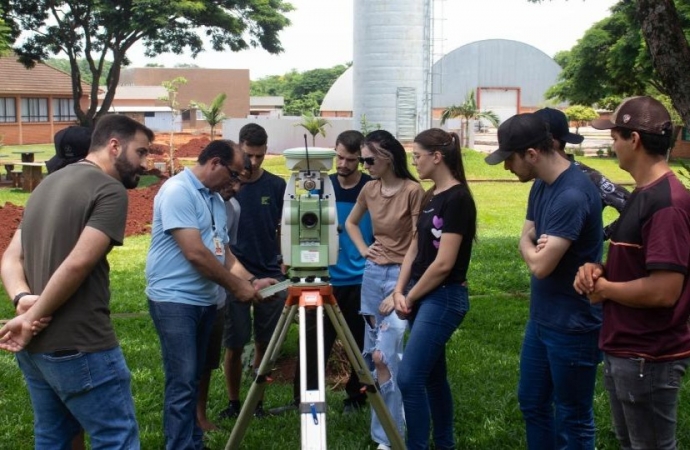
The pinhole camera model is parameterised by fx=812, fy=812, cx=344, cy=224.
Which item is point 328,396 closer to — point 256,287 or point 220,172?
point 256,287

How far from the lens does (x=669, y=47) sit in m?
5.40

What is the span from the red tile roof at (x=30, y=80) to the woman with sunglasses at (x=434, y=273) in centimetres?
4497

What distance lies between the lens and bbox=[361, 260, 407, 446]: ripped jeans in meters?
4.60

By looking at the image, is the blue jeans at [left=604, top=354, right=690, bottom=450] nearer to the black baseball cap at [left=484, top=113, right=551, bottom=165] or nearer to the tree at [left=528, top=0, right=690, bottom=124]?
the black baseball cap at [left=484, top=113, right=551, bottom=165]

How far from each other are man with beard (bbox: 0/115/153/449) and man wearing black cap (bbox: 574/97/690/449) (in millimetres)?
1874

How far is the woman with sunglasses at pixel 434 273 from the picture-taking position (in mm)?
4055

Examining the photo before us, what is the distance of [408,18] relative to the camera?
1439 inches

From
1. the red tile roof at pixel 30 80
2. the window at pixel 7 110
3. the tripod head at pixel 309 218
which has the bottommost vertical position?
the tripod head at pixel 309 218

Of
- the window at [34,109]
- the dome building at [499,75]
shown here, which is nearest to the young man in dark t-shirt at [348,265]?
the window at [34,109]

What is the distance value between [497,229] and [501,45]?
48812 mm

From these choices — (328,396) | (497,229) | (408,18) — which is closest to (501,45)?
(408,18)

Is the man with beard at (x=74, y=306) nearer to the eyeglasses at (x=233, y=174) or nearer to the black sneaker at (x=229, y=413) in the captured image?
the eyeglasses at (x=233, y=174)

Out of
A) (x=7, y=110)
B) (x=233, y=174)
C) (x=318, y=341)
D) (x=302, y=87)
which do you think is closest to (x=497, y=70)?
(x=7, y=110)

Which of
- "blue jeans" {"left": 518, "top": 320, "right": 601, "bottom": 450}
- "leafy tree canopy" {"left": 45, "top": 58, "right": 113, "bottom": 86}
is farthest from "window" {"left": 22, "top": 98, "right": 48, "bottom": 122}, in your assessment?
"blue jeans" {"left": 518, "top": 320, "right": 601, "bottom": 450}
